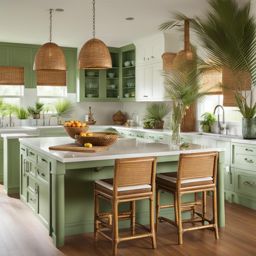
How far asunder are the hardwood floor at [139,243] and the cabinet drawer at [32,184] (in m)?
0.39

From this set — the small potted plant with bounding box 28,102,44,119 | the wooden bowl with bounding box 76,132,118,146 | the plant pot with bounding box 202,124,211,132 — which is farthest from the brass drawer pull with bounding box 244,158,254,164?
the small potted plant with bounding box 28,102,44,119

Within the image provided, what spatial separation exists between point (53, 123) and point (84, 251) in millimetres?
5425

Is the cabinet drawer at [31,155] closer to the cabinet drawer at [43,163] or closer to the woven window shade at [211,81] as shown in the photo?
the cabinet drawer at [43,163]

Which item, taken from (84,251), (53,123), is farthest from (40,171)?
(53,123)

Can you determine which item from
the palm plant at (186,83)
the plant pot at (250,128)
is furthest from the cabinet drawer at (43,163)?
the plant pot at (250,128)

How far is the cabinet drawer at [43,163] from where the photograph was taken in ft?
13.9

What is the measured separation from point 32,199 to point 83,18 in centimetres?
289

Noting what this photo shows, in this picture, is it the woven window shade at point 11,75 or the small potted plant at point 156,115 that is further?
the woven window shade at point 11,75

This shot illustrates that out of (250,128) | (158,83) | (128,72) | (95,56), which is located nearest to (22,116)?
(128,72)

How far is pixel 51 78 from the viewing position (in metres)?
8.84

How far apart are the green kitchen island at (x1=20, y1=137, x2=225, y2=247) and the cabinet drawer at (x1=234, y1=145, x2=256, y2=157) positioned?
0.94 m

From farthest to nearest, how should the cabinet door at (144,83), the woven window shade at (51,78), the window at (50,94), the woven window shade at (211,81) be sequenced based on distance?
the window at (50,94)
the woven window shade at (51,78)
the cabinet door at (144,83)
the woven window shade at (211,81)

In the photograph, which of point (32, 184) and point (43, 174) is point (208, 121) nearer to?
point (32, 184)

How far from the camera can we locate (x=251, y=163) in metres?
5.26
